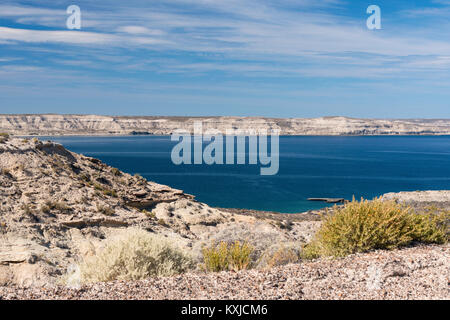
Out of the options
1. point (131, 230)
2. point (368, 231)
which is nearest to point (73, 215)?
point (131, 230)

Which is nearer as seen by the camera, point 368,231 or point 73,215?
point 368,231

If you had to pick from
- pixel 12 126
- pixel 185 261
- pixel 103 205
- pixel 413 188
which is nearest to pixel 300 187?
pixel 413 188

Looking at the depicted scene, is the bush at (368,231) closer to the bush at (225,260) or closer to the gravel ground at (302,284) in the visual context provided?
the gravel ground at (302,284)

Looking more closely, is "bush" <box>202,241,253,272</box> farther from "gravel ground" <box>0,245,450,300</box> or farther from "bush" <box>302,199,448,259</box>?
"bush" <box>302,199,448,259</box>

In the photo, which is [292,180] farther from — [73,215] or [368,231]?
[368,231]

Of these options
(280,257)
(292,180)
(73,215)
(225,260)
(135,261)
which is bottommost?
(292,180)

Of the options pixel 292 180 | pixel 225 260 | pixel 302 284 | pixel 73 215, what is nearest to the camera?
pixel 302 284
